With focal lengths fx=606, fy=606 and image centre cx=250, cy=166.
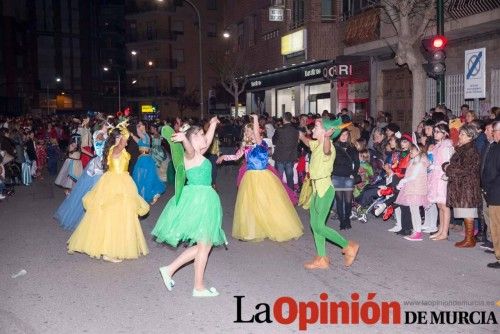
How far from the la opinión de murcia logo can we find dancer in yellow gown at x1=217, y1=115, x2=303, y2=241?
328 centimetres

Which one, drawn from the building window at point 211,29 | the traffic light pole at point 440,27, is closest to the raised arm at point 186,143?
the traffic light pole at point 440,27

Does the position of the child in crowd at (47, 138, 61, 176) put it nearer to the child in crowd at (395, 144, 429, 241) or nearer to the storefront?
the storefront

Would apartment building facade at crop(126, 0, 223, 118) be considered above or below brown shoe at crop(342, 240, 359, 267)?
above

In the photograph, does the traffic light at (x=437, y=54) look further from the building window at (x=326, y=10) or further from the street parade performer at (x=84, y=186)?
the building window at (x=326, y=10)

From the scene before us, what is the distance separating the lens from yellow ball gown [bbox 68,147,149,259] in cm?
852

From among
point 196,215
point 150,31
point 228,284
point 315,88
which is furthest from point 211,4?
point 196,215

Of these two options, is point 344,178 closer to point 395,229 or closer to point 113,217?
point 395,229

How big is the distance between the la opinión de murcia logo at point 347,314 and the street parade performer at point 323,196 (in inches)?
58.5

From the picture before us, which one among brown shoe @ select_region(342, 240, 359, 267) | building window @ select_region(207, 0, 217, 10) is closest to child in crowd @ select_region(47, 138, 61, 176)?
brown shoe @ select_region(342, 240, 359, 267)

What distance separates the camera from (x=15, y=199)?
16.3 m

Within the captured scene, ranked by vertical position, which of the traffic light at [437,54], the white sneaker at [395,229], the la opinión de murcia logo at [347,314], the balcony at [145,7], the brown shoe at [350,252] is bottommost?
the la opinión de murcia logo at [347,314]

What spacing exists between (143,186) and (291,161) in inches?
146

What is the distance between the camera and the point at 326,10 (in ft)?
87.5

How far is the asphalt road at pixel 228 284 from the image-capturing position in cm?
600
